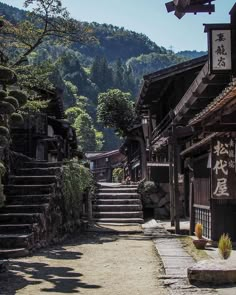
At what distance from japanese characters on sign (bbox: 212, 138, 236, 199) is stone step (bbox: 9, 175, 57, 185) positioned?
533 cm

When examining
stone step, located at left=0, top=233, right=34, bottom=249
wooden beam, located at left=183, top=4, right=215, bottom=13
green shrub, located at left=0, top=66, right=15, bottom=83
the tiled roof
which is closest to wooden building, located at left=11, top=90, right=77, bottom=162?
stone step, located at left=0, top=233, right=34, bottom=249

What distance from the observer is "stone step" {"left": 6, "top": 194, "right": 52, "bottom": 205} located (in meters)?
13.7

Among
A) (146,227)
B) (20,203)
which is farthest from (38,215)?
(146,227)

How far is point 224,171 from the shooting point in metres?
12.4

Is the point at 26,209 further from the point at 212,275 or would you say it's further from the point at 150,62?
the point at 150,62

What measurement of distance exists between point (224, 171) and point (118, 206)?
1078 centimetres

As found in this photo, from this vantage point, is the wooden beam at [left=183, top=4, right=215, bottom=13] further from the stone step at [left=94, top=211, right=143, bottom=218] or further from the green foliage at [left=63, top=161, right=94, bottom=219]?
the stone step at [left=94, top=211, right=143, bottom=218]

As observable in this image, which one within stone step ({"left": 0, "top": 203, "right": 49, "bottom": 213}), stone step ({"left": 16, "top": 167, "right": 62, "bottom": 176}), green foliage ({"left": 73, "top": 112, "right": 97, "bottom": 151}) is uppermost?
green foliage ({"left": 73, "top": 112, "right": 97, "bottom": 151})

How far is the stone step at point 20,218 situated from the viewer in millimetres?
12648

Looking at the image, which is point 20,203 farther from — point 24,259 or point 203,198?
point 203,198

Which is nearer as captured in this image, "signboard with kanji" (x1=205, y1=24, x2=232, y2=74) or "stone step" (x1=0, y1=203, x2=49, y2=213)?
"signboard with kanji" (x1=205, y1=24, x2=232, y2=74)

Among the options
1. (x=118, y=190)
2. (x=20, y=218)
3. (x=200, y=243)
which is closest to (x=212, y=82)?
(x=200, y=243)

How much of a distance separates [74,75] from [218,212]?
10381 centimetres

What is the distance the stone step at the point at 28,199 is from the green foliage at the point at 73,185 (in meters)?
1.79
